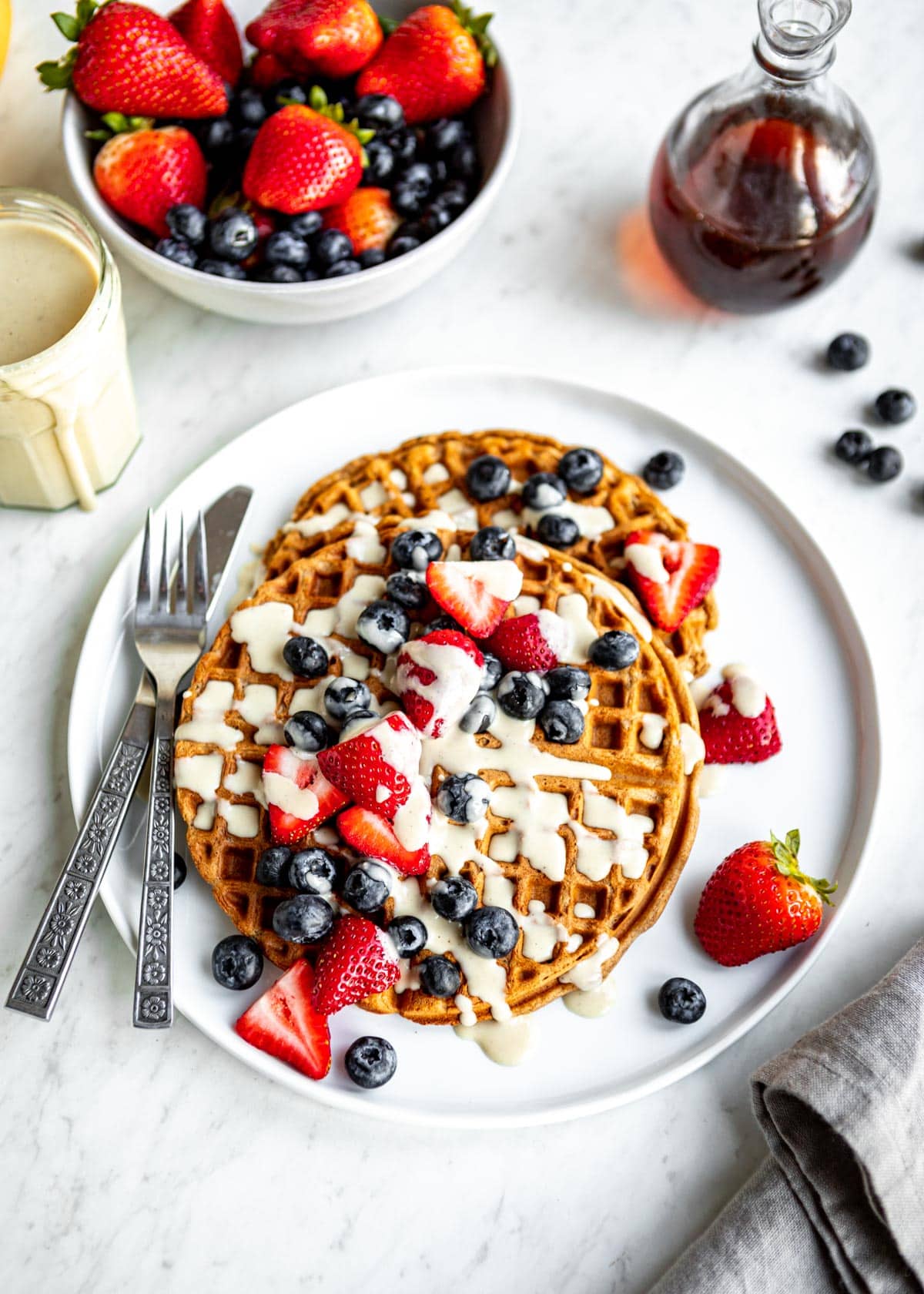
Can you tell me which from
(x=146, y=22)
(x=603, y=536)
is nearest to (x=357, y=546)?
(x=603, y=536)

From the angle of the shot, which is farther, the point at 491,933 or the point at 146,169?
the point at 146,169

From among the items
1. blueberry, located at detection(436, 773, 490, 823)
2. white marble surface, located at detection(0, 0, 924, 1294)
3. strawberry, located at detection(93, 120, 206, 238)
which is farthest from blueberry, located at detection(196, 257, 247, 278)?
blueberry, located at detection(436, 773, 490, 823)

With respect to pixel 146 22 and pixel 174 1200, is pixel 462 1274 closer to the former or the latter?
pixel 174 1200

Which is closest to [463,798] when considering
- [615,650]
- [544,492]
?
[615,650]

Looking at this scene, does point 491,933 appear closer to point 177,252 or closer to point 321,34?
point 177,252

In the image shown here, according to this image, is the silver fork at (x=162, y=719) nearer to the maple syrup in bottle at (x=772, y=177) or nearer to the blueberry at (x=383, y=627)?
the blueberry at (x=383, y=627)

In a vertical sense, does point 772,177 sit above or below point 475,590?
above

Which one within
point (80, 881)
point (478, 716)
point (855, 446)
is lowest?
point (80, 881)

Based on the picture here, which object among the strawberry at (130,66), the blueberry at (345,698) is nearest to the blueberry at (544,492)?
the blueberry at (345,698)
